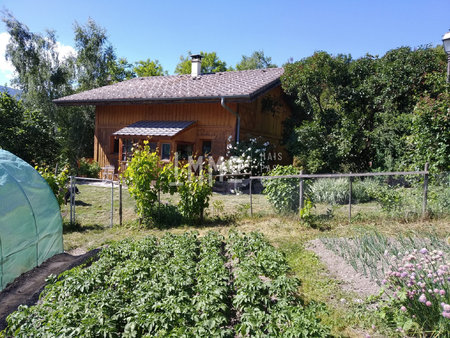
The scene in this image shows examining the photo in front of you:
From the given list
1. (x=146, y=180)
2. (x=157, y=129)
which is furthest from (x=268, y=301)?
(x=157, y=129)

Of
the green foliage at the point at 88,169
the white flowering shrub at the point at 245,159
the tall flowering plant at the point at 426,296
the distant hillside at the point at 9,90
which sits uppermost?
the distant hillside at the point at 9,90

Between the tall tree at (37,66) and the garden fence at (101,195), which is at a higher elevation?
the tall tree at (37,66)

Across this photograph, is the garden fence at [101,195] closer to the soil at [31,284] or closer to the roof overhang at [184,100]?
the soil at [31,284]

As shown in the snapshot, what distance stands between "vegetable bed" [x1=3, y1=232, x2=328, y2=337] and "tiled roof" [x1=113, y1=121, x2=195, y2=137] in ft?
30.6

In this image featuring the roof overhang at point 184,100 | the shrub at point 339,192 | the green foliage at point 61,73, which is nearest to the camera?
the shrub at point 339,192

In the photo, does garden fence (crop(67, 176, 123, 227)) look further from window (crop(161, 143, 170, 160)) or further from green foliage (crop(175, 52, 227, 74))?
green foliage (crop(175, 52, 227, 74))

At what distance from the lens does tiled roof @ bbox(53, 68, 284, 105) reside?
13859mm

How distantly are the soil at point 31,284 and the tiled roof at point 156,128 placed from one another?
27.1ft

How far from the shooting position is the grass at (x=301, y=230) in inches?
153

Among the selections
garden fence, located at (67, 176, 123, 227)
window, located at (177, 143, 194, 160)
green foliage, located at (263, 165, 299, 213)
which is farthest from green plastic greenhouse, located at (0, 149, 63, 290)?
window, located at (177, 143, 194, 160)

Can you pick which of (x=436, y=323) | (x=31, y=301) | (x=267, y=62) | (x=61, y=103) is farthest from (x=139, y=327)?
(x=267, y=62)

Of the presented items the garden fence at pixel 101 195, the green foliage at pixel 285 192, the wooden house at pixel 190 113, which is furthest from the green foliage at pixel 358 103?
the garden fence at pixel 101 195

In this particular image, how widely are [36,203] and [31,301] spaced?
222 centimetres

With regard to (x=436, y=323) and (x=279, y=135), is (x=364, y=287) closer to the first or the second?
(x=436, y=323)
